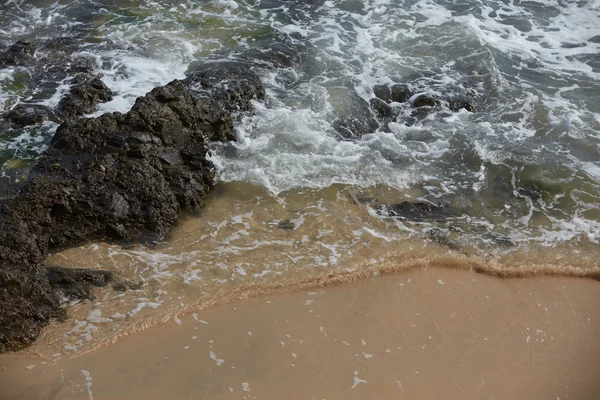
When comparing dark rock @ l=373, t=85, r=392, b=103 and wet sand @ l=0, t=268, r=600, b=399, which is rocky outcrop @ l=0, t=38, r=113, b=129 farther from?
wet sand @ l=0, t=268, r=600, b=399

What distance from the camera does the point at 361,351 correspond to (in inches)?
197

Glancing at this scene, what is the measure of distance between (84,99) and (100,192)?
2703mm

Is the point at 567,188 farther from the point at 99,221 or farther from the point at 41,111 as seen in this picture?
the point at 41,111

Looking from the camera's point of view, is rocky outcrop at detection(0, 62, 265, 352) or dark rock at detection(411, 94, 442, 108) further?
dark rock at detection(411, 94, 442, 108)

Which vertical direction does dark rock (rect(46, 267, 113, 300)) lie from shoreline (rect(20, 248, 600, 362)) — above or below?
above

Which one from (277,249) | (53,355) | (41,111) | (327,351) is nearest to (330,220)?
(277,249)

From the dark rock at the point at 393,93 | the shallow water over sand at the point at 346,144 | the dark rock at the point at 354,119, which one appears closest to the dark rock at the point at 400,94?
the dark rock at the point at 393,93

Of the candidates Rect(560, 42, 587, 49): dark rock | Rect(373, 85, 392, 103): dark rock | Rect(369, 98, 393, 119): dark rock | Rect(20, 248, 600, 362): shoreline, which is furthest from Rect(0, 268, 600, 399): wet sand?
Rect(560, 42, 587, 49): dark rock

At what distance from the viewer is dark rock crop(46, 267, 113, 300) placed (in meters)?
5.43

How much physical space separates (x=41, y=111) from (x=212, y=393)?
554cm

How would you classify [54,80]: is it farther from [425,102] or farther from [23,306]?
[425,102]

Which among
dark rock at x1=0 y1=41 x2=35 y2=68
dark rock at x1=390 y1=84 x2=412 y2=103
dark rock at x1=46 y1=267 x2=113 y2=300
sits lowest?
dark rock at x1=46 y1=267 x2=113 y2=300

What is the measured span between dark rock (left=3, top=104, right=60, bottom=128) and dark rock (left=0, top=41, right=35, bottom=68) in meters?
1.61

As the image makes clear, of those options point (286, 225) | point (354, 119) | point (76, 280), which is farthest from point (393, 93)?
point (76, 280)
